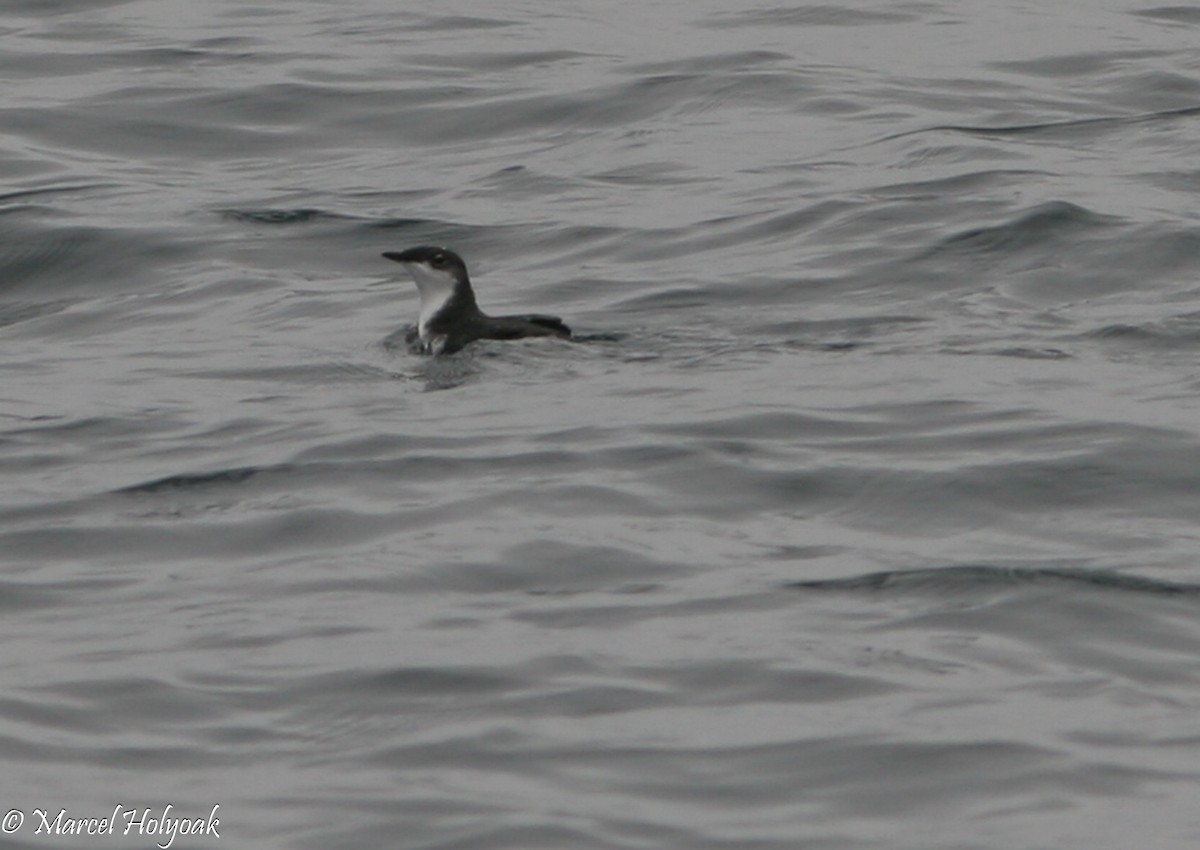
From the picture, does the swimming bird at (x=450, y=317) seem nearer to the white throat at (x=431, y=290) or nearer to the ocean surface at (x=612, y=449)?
the white throat at (x=431, y=290)

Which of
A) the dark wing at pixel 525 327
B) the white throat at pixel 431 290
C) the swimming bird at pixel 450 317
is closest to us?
the dark wing at pixel 525 327

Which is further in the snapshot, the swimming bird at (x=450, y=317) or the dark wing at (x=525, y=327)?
the swimming bird at (x=450, y=317)

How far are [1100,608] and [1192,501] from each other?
67.8 inches

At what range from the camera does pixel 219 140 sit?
20.1 meters

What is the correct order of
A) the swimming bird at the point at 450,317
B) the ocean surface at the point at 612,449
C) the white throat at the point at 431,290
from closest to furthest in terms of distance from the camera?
the ocean surface at the point at 612,449 < the swimming bird at the point at 450,317 < the white throat at the point at 431,290

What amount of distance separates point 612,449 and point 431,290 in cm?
303

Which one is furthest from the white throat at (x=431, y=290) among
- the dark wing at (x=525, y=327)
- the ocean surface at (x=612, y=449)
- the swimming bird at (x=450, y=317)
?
the dark wing at (x=525, y=327)

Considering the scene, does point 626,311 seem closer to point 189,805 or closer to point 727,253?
point 727,253

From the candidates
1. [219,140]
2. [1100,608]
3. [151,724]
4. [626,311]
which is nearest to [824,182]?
[626,311]

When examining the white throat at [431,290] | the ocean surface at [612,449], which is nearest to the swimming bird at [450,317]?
the white throat at [431,290]

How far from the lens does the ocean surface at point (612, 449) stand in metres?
7.68

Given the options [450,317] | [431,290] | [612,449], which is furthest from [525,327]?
[612,449]

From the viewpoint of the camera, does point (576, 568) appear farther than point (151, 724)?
Yes

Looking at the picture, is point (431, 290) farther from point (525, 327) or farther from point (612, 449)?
point (612, 449)
